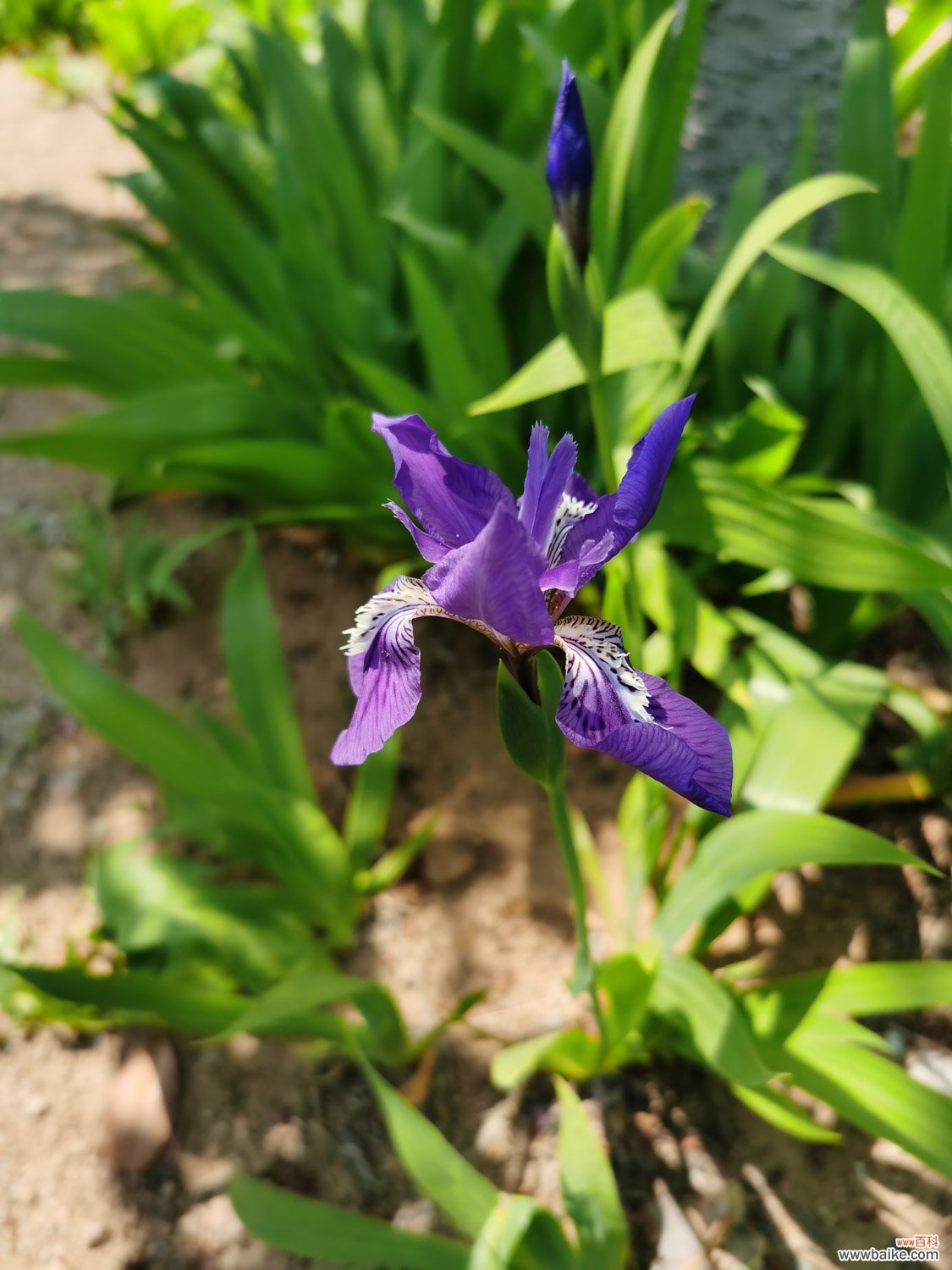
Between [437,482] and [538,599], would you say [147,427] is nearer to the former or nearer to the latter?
[437,482]

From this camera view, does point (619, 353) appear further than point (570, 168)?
Yes

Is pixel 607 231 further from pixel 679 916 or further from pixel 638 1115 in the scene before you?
pixel 638 1115

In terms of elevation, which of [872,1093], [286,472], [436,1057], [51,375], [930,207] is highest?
[930,207]

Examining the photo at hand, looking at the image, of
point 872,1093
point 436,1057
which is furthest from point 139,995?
point 872,1093

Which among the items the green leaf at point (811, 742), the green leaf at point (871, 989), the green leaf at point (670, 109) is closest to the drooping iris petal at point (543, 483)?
the green leaf at point (811, 742)

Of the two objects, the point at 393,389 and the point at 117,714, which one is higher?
the point at 393,389

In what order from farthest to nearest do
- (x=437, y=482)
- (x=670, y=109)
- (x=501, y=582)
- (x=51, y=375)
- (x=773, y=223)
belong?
(x=51, y=375) < (x=670, y=109) < (x=773, y=223) < (x=437, y=482) < (x=501, y=582)

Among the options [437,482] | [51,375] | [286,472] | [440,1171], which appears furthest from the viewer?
[51,375]
